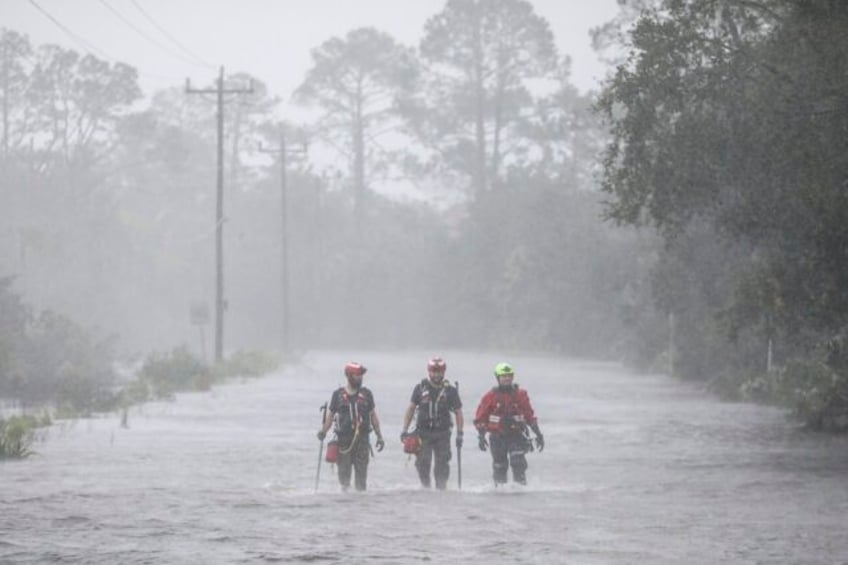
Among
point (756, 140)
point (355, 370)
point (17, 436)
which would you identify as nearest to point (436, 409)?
point (355, 370)

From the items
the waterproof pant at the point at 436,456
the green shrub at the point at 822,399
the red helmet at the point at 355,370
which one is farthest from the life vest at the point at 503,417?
the green shrub at the point at 822,399

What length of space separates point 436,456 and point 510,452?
0.88 m

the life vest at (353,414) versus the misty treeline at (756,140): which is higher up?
the misty treeline at (756,140)

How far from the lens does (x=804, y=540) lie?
16.2 metres

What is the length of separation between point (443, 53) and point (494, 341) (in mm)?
20780

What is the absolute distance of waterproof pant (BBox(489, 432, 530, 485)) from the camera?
65.5 ft

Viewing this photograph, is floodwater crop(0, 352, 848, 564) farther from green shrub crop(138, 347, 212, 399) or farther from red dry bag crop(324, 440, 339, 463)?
green shrub crop(138, 347, 212, 399)

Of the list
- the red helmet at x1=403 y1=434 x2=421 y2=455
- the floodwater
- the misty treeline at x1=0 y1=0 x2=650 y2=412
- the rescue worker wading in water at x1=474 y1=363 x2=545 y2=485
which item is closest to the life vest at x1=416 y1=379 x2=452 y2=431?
the red helmet at x1=403 y1=434 x2=421 y2=455

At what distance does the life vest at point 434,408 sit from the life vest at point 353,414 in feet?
2.21

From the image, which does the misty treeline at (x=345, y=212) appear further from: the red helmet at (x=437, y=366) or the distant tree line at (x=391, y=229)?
the red helmet at (x=437, y=366)

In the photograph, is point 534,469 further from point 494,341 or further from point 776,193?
point 494,341

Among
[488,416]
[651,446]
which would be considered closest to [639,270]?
[651,446]

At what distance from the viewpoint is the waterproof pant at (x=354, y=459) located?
19406 mm

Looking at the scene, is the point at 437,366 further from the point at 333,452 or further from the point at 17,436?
the point at 17,436
